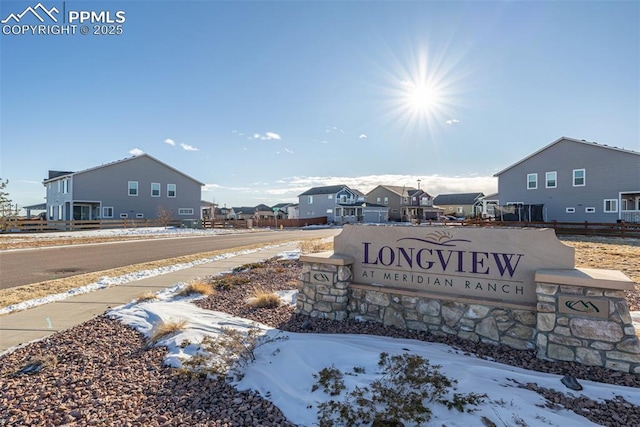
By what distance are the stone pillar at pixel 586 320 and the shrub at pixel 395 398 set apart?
158cm

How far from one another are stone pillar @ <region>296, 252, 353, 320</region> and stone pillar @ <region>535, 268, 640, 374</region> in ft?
8.86

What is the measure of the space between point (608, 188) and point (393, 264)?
93.7ft

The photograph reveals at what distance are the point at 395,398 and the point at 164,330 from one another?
3.36 m

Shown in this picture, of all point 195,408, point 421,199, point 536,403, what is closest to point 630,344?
point 536,403

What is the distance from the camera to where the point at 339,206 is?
51.9 meters

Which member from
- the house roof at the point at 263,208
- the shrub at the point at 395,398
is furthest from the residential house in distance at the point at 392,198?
the shrub at the point at 395,398

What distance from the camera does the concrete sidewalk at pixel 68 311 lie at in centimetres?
499

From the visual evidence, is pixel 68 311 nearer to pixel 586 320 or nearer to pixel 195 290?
pixel 195 290

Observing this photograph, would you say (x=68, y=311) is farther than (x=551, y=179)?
No

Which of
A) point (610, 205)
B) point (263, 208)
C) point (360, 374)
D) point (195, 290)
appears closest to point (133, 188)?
point (195, 290)

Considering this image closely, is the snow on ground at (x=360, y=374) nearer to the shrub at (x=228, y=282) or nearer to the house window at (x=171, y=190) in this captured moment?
the shrub at (x=228, y=282)

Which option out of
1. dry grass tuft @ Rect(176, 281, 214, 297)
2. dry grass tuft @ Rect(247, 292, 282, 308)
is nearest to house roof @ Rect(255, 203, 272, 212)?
dry grass tuft @ Rect(176, 281, 214, 297)

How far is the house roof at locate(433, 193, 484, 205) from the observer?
222 feet

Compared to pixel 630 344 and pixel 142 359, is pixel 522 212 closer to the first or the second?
pixel 630 344
